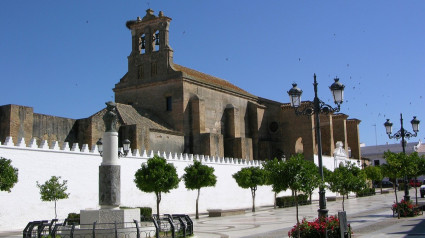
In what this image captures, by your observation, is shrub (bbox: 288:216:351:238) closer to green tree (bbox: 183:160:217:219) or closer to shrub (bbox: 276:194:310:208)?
green tree (bbox: 183:160:217:219)

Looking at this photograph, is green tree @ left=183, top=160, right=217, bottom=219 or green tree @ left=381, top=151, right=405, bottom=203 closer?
green tree @ left=381, top=151, right=405, bottom=203

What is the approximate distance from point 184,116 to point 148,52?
6.85 meters

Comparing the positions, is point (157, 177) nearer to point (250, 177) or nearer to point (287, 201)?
point (250, 177)

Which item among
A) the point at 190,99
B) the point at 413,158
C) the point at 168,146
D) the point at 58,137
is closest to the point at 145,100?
the point at 190,99

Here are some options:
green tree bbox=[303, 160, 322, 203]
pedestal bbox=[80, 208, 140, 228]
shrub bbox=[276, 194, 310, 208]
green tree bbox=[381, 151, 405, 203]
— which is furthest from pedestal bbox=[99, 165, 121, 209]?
shrub bbox=[276, 194, 310, 208]

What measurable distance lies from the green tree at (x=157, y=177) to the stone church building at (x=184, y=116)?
768 cm

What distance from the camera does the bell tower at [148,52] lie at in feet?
128

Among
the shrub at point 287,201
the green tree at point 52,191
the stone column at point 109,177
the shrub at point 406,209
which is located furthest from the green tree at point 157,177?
the shrub at point 287,201

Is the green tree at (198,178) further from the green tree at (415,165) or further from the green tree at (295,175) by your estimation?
the green tree at (295,175)

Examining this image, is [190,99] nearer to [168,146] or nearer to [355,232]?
[168,146]

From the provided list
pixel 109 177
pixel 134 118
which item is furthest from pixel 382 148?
pixel 109 177

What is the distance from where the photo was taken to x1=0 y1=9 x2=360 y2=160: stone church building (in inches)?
1284

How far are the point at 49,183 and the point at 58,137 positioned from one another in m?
8.65

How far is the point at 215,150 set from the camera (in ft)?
120
